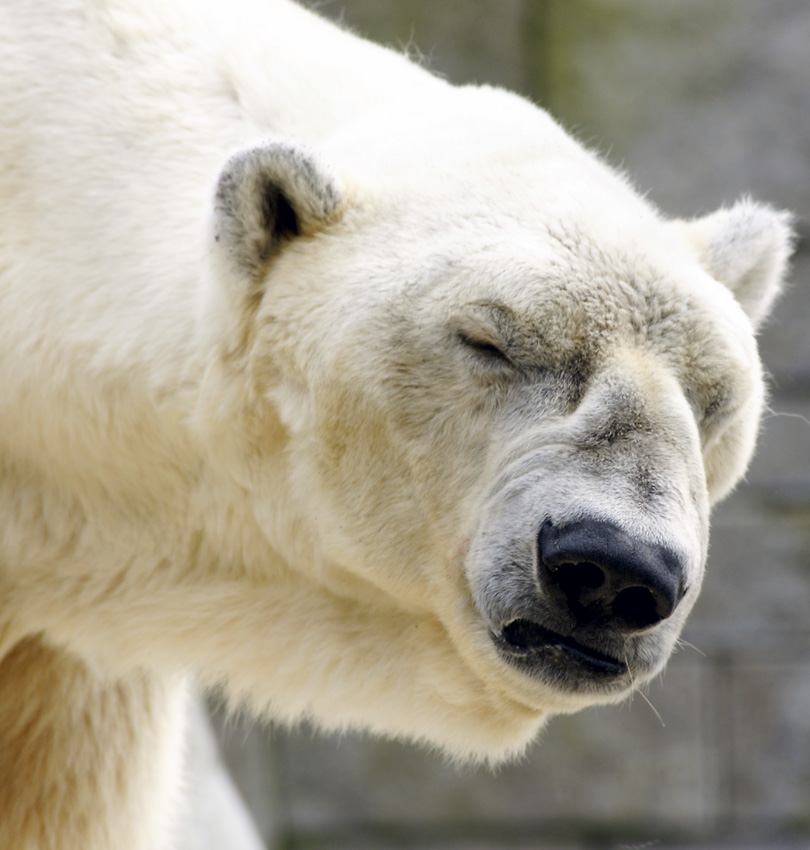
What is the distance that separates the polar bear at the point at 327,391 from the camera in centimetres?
167

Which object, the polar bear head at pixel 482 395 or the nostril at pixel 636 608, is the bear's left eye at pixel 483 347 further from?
the nostril at pixel 636 608

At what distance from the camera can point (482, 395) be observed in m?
1.72

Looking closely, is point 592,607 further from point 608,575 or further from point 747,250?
point 747,250

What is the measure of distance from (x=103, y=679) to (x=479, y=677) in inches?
33.2

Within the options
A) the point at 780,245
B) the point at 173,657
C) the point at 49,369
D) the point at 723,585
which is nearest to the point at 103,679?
the point at 173,657

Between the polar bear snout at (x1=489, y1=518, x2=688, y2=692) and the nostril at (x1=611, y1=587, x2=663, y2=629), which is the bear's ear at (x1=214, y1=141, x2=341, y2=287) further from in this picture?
the nostril at (x1=611, y1=587, x2=663, y2=629)

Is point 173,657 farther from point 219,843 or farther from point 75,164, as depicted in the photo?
point 219,843

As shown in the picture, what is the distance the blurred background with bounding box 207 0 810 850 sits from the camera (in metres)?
5.48

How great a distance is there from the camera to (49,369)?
2006mm

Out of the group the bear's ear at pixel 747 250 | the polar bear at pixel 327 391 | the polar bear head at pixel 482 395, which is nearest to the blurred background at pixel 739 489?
the bear's ear at pixel 747 250

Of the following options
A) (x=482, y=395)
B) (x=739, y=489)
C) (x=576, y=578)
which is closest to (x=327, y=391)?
(x=482, y=395)

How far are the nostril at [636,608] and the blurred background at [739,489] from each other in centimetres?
401

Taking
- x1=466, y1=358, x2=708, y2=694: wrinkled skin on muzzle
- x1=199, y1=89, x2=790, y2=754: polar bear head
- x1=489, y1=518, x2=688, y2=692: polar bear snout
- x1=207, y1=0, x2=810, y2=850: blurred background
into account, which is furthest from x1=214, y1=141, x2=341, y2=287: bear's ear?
x1=207, y1=0, x2=810, y2=850: blurred background

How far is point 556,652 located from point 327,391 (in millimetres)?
529
